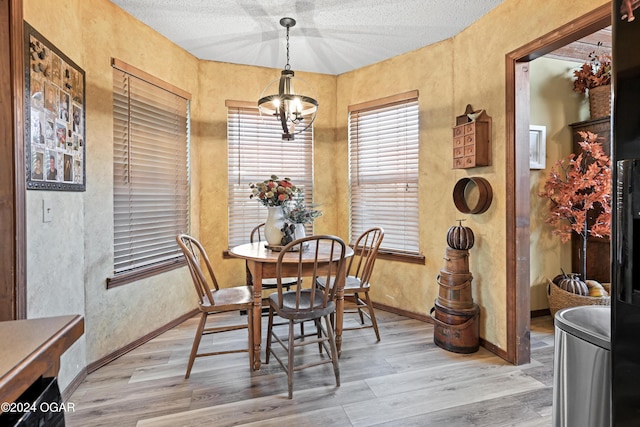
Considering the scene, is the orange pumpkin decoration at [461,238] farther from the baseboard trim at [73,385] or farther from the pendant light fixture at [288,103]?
the baseboard trim at [73,385]

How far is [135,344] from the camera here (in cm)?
270

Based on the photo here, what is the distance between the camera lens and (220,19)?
269 cm

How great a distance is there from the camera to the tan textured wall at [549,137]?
3270 mm

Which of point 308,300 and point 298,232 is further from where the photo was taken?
point 298,232

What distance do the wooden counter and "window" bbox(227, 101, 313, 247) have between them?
2703 mm

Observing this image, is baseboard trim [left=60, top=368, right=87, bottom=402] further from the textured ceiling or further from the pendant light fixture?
the textured ceiling

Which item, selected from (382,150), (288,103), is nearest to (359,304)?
(382,150)

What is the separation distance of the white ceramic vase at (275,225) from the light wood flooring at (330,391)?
900 millimetres

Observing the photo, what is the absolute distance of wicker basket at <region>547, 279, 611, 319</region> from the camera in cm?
291

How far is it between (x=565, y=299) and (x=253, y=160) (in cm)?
331

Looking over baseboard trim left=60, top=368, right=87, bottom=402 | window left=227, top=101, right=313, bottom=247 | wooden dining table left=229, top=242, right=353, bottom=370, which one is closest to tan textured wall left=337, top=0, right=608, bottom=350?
window left=227, top=101, right=313, bottom=247

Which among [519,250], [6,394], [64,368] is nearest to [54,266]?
[64,368]

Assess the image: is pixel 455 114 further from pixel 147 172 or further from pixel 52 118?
pixel 52 118

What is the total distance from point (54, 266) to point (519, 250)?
9.80ft
